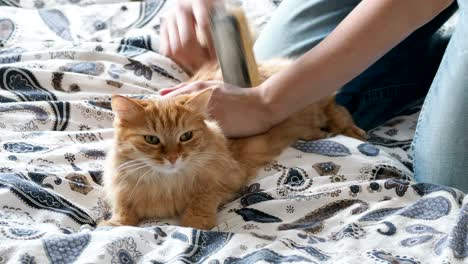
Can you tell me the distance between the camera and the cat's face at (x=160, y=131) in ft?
3.99

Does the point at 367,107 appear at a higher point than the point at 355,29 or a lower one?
lower

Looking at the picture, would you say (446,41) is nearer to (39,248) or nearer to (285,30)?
(285,30)

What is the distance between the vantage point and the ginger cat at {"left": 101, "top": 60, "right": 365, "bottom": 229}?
1.22 metres

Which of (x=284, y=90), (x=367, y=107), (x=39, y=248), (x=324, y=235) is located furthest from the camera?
(x=367, y=107)

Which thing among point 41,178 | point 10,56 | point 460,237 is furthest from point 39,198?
point 460,237

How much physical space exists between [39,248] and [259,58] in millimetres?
895

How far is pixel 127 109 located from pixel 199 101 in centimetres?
14

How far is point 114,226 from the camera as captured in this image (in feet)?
3.79

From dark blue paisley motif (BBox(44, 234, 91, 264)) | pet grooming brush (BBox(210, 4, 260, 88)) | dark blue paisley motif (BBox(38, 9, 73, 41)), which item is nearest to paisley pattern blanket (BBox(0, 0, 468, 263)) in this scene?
dark blue paisley motif (BBox(44, 234, 91, 264))

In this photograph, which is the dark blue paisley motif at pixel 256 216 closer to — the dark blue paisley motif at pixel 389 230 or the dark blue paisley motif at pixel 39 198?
the dark blue paisley motif at pixel 389 230

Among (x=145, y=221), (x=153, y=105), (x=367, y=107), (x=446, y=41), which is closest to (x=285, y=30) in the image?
(x=367, y=107)

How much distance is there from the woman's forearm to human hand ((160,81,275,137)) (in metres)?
0.02

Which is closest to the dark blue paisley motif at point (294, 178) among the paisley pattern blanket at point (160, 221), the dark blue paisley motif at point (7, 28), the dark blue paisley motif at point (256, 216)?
the paisley pattern blanket at point (160, 221)

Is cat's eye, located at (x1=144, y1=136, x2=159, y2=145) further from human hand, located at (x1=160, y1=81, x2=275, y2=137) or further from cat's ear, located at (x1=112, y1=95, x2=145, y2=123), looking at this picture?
human hand, located at (x1=160, y1=81, x2=275, y2=137)
